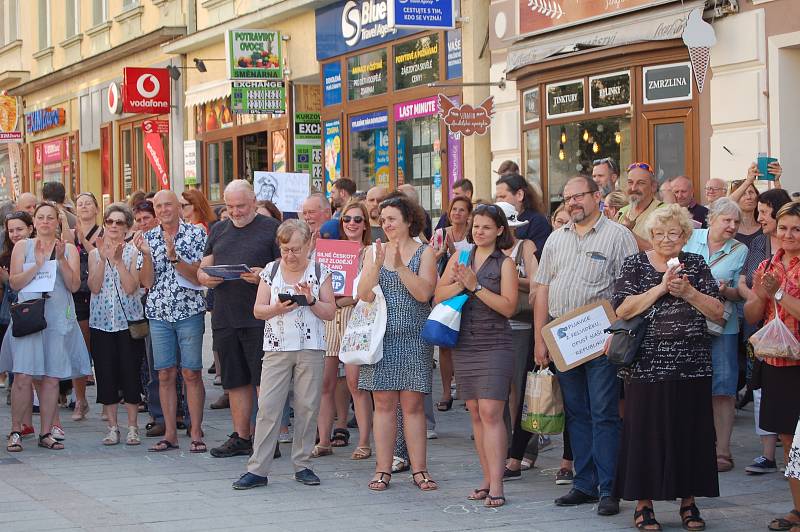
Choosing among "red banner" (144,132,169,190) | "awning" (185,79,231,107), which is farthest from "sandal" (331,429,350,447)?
"red banner" (144,132,169,190)

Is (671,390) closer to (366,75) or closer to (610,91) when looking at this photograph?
(610,91)

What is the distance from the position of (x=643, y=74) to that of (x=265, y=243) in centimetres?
635

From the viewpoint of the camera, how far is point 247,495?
823cm

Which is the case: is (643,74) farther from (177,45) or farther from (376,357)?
(177,45)

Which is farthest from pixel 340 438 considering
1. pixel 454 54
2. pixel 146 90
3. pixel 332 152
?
pixel 146 90

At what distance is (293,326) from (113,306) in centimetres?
248

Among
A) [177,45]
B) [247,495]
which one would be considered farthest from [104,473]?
[177,45]

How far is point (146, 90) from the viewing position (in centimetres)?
2670

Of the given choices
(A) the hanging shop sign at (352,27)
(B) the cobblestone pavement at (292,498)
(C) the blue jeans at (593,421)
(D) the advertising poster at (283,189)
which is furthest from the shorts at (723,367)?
(A) the hanging shop sign at (352,27)

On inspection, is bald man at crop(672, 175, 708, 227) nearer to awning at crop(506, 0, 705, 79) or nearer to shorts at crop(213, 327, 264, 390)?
awning at crop(506, 0, 705, 79)

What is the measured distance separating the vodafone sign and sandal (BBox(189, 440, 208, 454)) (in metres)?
17.4

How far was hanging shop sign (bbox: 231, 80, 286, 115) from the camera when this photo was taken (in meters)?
22.4

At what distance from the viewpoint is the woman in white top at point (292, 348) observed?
8.48 meters

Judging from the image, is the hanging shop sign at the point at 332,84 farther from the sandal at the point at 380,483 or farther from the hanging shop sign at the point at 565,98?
the sandal at the point at 380,483
